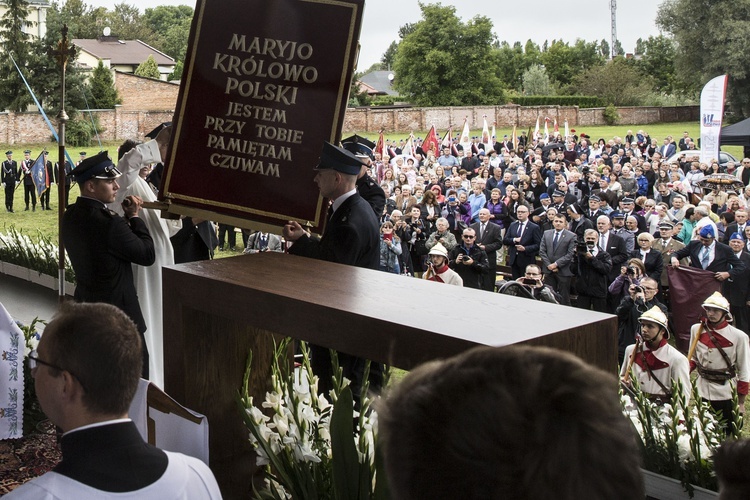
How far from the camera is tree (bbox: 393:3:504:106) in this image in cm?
6656

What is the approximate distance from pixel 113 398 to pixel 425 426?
1.11 meters

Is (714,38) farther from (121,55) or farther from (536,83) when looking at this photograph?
(121,55)

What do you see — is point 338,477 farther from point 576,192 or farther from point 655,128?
point 655,128

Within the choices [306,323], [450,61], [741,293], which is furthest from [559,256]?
[450,61]

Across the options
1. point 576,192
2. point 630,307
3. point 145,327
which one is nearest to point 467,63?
point 576,192

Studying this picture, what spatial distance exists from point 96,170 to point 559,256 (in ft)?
28.3

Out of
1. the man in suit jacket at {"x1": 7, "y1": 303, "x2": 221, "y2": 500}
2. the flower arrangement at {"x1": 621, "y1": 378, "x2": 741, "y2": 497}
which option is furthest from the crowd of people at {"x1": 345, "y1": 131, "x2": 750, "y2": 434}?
the man in suit jacket at {"x1": 7, "y1": 303, "x2": 221, "y2": 500}

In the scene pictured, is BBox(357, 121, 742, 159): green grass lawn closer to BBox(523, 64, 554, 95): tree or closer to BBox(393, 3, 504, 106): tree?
BBox(393, 3, 504, 106): tree

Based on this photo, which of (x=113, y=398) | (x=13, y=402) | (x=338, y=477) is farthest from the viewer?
(x=13, y=402)

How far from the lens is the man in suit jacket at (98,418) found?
1.82m

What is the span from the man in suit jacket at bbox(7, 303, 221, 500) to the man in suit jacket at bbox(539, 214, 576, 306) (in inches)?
424

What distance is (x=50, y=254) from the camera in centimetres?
995

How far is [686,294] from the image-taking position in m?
11.5

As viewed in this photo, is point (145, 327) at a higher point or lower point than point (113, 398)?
lower
